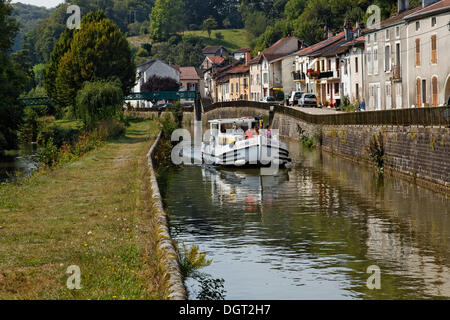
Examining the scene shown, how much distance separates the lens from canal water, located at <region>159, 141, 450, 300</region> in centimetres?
1405

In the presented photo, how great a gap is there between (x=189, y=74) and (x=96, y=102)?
4956 inches

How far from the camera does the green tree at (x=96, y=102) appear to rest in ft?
188

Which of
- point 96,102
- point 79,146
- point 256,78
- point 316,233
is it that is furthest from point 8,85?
point 256,78

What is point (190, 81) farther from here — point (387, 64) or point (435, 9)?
point (435, 9)

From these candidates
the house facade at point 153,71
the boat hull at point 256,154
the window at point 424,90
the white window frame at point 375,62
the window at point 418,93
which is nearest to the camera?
the boat hull at point 256,154

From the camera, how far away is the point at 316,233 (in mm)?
19750

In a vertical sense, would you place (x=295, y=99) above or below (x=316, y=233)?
above

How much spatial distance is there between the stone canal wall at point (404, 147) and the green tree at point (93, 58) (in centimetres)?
2120

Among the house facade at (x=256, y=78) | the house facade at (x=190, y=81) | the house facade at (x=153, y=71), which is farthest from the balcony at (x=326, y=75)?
the house facade at (x=190, y=81)

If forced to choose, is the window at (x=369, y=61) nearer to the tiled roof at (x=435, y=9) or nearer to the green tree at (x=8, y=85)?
the tiled roof at (x=435, y=9)

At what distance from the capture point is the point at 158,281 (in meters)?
11.3

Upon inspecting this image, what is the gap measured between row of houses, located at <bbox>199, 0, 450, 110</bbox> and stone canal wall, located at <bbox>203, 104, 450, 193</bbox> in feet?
23.6

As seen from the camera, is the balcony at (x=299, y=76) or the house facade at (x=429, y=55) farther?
the balcony at (x=299, y=76)
